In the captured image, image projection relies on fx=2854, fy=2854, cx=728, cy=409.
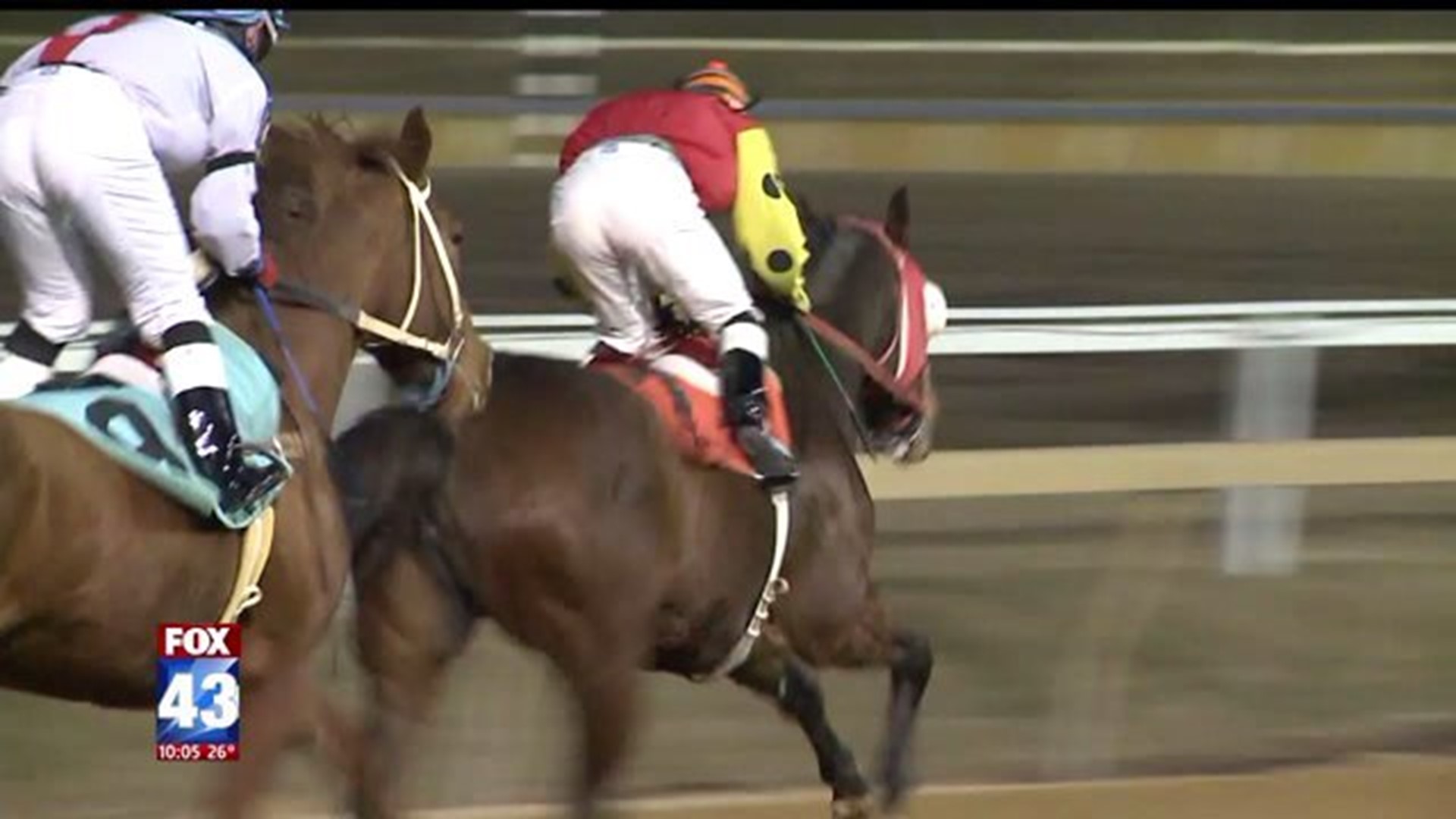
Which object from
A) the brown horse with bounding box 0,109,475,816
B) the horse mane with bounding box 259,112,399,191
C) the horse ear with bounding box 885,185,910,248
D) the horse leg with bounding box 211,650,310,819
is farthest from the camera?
the horse ear with bounding box 885,185,910,248

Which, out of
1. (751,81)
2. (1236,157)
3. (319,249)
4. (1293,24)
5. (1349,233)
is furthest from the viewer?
(1293,24)

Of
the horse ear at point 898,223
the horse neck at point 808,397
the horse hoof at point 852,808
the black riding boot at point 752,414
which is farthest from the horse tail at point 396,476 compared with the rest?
the horse ear at point 898,223

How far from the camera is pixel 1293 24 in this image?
21656mm

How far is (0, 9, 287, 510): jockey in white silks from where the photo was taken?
481cm

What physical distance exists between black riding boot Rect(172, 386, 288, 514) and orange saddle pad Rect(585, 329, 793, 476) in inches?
50.5

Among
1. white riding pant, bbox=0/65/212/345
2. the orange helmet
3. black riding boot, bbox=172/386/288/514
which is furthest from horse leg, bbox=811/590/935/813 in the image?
white riding pant, bbox=0/65/212/345

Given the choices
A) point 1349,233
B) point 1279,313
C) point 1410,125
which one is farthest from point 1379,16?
point 1279,313

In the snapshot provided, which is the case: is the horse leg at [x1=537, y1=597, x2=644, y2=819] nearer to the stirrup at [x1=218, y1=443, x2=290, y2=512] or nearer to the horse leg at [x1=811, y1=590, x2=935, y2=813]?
the horse leg at [x1=811, y1=590, x2=935, y2=813]

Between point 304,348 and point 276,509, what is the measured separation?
41 cm

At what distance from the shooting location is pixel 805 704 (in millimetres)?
6566

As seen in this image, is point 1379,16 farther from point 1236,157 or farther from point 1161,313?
point 1161,313

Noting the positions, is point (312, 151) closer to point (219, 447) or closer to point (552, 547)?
point (219, 447)

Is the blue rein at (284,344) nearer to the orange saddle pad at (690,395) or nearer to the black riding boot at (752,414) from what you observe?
the orange saddle pad at (690,395)

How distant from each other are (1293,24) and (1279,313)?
14456mm
